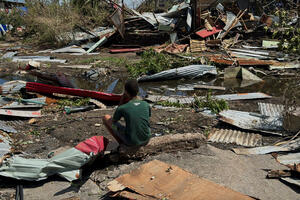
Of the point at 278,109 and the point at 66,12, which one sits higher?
the point at 66,12

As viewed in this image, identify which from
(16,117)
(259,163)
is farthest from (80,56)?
(259,163)

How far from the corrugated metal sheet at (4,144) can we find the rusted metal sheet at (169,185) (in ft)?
6.21

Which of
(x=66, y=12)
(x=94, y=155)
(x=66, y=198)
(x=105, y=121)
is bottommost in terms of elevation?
(x=66, y=198)

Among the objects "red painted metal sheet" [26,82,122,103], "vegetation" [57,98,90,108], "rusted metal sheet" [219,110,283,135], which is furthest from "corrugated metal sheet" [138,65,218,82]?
"rusted metal sheet" [219,110,283,135]

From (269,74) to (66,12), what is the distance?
13528mm

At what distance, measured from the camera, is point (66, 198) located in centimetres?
310

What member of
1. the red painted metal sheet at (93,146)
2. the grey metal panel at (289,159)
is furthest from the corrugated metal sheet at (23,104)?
the grey metal panel at (289,159)

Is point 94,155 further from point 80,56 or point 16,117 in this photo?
point 80,56

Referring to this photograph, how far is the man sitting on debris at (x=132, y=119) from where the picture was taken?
338 cm

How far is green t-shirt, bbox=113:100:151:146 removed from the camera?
337cm

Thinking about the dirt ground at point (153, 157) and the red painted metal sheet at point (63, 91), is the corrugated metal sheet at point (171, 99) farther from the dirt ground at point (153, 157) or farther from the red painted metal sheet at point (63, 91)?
the red painted metal sheet at point (63, 91)

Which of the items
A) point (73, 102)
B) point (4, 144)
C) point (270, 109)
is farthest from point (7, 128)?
point (270, 109)

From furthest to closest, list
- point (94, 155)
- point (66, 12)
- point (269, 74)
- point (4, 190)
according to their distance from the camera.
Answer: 1. point (66, 12)
2. point (269, 74)
3. point (94, 155)
4. point (4, 190)

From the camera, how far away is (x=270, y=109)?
19.3 feet
